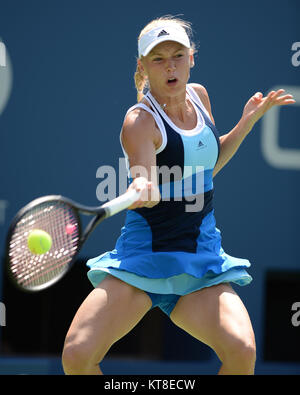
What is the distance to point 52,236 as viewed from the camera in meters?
2.77

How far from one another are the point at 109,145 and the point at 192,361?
151 centimetres

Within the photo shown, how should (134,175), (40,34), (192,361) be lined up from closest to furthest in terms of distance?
(134,175)
(40,34)
(192,361)

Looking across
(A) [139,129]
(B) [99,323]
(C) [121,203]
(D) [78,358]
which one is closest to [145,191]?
(C) [121,203]

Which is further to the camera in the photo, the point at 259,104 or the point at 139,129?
the point at 259,104

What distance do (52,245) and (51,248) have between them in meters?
0.01

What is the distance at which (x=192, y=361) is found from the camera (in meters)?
5.29

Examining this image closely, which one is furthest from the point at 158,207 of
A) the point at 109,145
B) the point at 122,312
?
the point at 109,145

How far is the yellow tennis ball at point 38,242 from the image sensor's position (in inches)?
106

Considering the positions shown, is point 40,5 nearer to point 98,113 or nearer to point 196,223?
point 98,113

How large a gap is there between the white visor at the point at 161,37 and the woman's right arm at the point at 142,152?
0.26m

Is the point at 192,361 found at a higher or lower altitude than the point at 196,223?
lower
